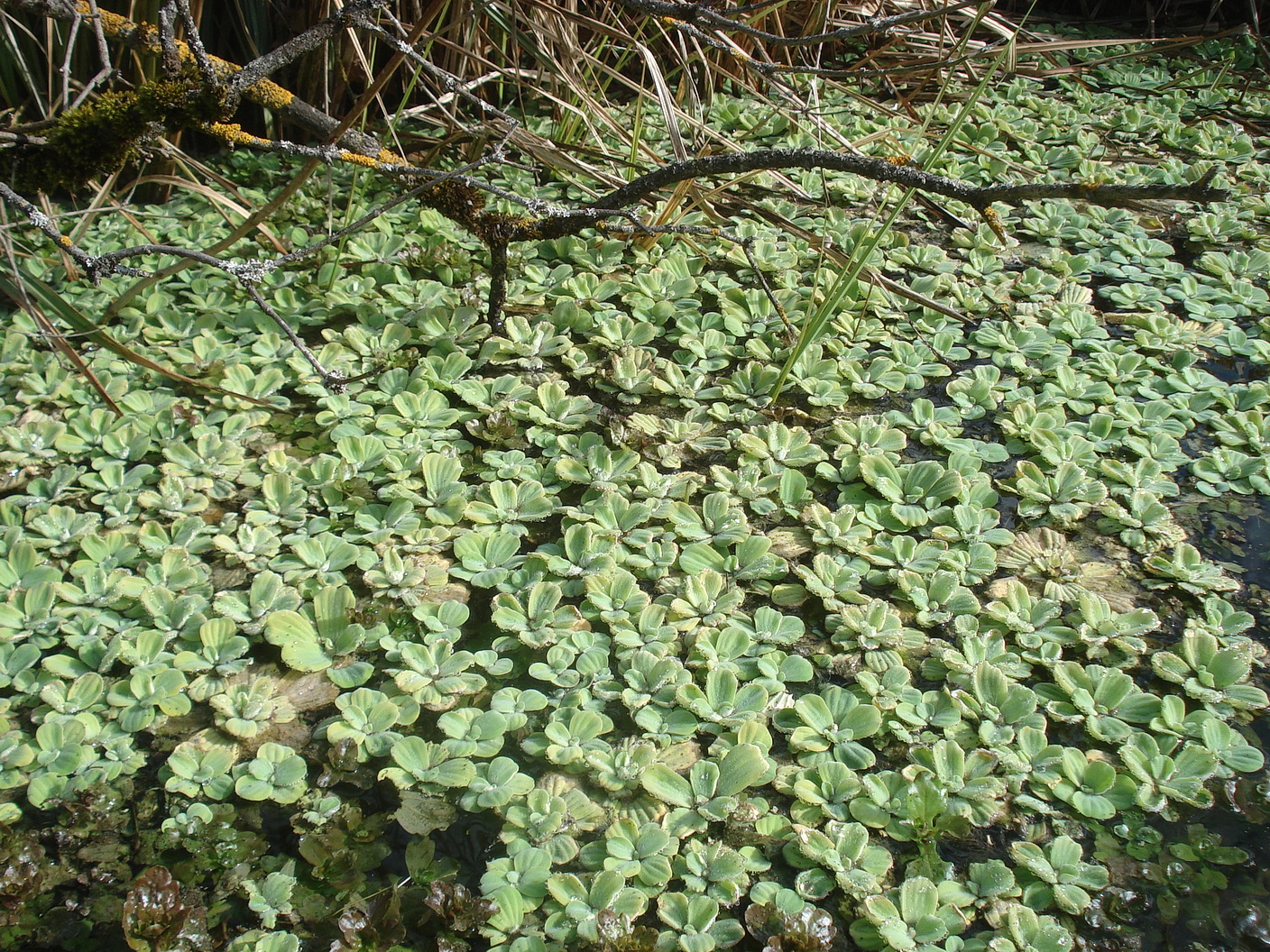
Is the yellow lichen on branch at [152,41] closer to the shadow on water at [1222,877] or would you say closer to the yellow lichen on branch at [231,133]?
the yellow lichen on branch at [231,133]

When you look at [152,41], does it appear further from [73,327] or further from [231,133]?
[73,327]

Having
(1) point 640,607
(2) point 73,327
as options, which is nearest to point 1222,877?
(1) point 640,607

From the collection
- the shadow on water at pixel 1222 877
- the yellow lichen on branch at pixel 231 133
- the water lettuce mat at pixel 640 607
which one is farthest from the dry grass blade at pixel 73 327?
the shadow on water at pixel 1222 877

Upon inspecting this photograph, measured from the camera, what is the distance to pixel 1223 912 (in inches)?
38.9

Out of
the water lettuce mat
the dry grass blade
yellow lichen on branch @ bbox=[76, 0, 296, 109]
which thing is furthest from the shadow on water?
yellow lichen on branch @ bbox=[76, 0, 296, 109]

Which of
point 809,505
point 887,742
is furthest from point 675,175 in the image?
point 887,742

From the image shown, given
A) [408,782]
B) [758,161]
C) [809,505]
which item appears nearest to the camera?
[408,782]

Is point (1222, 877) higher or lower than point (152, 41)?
lower

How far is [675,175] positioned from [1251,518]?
3.62 feet

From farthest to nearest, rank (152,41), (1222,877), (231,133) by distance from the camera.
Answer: (152,41) → (231,133) → (1222,877)

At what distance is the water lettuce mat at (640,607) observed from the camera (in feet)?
3.35

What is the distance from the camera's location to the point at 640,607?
1.32 metres

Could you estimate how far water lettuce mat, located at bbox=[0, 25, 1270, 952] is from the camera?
102 cm

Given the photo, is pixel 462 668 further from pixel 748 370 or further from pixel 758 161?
pixel 758 161
